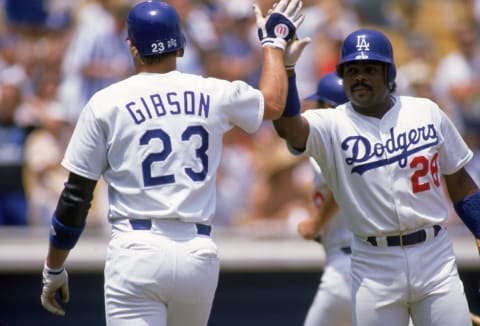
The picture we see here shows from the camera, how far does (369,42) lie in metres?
4.56

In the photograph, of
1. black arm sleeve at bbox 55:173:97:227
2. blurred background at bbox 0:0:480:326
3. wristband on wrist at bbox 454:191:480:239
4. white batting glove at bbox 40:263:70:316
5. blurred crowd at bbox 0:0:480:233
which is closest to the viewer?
black arm sleeve at bbox 55:173:97:227

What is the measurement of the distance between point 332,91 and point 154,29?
176cm

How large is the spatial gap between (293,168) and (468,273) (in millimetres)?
1816

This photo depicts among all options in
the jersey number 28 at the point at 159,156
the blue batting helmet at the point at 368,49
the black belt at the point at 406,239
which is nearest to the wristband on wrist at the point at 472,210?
the black belt at the point at 406,239

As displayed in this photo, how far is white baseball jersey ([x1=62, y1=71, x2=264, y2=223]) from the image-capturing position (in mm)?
3994

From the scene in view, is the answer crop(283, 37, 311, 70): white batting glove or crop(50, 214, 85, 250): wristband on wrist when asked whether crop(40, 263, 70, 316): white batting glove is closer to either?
crop(50, 214, 85, 250): wristband on wrist

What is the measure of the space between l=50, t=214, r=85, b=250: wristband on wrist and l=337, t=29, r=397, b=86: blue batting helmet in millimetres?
1465

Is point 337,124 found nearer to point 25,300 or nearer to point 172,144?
point 172,144

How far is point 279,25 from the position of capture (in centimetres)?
443

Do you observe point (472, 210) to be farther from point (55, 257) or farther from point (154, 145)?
point (55, 257)

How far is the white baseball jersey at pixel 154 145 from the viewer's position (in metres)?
3.99

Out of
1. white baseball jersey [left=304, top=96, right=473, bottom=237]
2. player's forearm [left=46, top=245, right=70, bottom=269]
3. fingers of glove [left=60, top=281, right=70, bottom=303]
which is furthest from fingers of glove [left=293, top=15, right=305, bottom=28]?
fingers of glove [left=60, top=281, right=70, bottom=303]

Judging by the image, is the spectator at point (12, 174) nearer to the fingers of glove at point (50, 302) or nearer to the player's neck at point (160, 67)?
→ the fingers of glove at point (50, 302)

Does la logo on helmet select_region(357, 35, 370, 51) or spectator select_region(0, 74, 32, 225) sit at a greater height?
la logo on helmet select_region(357, 35, 370, 51)
